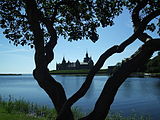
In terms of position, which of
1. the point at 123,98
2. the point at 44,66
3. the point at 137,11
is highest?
the point at 137,11

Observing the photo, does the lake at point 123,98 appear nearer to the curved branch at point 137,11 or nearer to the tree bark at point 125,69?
the curved branch at point 137,11

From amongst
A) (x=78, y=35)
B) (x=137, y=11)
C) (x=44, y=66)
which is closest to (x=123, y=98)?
Result: (x=78, y=35)

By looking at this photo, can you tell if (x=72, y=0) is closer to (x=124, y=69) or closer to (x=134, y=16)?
(x=134, y=16)

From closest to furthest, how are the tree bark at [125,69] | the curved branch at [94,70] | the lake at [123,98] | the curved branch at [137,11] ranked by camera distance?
the tree bark at [125,69]
the curved branch at [94,70]
the curved branch at [137,11]
the lake at [123,98]

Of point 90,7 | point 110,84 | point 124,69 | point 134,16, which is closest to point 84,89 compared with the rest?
point 110,84

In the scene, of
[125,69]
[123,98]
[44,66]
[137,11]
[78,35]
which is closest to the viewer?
[125,69]

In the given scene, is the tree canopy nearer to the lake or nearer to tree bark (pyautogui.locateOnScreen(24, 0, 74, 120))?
tree bark (pyautogui.locateOnScreen(24, 0, 74, 120))

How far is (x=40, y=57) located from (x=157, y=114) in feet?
69.7

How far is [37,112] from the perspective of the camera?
63.9ft

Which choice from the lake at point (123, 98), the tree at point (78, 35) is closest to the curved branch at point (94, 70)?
the tree at point (78, 35)

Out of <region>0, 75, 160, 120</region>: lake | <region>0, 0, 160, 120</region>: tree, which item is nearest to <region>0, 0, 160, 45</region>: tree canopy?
<region>0, 0, 160, 120</region>: tree

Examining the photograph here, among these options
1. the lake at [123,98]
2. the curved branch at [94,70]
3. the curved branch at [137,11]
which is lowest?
the lake at [123,98]

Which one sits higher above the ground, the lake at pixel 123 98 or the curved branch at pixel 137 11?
the curved branch at pixel 137 11

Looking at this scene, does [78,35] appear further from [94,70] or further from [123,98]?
[123,98]
